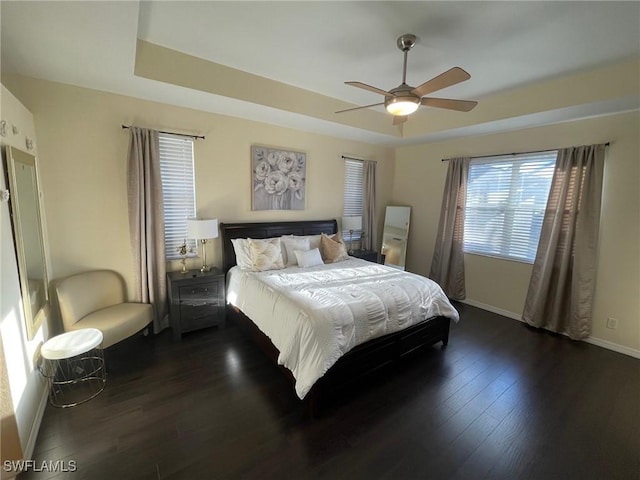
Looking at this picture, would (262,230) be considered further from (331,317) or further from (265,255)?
(331,317)

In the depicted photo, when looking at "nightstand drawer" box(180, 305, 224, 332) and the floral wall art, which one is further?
the floral wall art

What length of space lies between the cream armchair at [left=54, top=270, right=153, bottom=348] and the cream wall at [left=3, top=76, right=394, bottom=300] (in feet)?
0.57

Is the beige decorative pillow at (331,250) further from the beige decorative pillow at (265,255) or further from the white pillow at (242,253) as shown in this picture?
the white pillow at (242,253)

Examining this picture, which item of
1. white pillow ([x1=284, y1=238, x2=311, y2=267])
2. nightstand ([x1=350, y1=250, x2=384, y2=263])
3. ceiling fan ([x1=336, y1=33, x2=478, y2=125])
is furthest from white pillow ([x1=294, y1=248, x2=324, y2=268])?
ceiling fan ([x1=336, y1=33, x2=478, y2=125])

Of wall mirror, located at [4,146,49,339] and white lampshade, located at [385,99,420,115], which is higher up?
white lampshade, located at [385,99,420,115]

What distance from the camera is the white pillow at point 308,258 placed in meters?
3.52

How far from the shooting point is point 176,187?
10.6ft

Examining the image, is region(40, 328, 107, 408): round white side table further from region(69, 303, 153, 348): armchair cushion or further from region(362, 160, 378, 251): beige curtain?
region(362, 160, 378, 251): beige curtain

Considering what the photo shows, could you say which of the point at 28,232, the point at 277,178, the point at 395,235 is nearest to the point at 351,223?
the point at 395,235

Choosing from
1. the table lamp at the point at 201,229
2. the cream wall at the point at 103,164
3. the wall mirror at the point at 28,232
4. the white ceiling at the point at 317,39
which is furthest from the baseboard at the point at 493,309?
the wall mirror at the point at 28,232

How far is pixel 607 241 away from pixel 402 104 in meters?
2.94

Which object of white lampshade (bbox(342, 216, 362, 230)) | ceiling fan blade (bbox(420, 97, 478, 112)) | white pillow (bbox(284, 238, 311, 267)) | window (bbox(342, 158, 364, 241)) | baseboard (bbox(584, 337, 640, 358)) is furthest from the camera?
window (bbox(342, 158, 364, 241))

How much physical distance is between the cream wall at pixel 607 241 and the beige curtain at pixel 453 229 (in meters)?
0.15

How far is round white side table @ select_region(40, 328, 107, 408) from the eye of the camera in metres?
2.04
